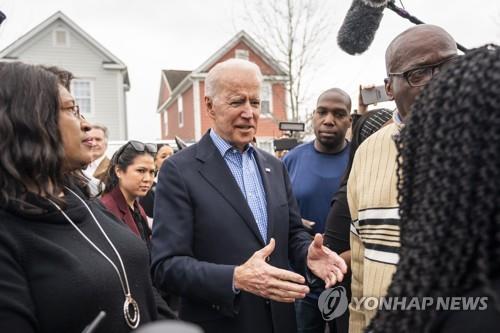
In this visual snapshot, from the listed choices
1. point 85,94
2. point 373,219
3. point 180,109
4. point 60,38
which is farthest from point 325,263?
point 180,109

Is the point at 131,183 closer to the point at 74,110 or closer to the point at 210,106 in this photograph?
the point at 210,106

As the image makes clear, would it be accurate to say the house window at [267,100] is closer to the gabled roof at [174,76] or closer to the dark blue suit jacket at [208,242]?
the gabled roof at [174,76]

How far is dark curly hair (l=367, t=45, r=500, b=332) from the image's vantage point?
3.52 feet

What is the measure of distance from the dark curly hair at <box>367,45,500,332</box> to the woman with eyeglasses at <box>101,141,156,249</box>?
3.20 m

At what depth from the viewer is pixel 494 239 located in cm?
107

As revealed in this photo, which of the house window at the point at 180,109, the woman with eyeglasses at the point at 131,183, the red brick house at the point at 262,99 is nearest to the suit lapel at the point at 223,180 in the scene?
the woman with eyeglasses at the point at 131,183

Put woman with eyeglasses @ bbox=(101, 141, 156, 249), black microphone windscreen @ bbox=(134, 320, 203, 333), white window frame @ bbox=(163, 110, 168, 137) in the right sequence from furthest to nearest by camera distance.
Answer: white window frame @ bbox=(163, 110, 168, 137)
woman with eyeglasses @ bbox=(101, 141, 156, 249)
black microphone windscreen @ bbox=(134, 320, 203, 333)

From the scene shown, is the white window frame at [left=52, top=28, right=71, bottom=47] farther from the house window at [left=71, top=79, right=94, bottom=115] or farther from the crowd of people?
the crowd of people

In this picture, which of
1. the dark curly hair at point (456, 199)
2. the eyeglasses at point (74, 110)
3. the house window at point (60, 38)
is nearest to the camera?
the dark curly hair at point (456, 199)

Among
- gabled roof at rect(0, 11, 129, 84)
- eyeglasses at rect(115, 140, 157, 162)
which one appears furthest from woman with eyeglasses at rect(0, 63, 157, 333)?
gabled roof at rect(0, 11, 129, 84)

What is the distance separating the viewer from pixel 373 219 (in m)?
2.20

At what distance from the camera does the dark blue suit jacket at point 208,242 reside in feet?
7.91

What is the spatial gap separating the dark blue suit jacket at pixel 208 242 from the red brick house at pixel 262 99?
17.9m

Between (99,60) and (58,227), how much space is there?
24585 mm
